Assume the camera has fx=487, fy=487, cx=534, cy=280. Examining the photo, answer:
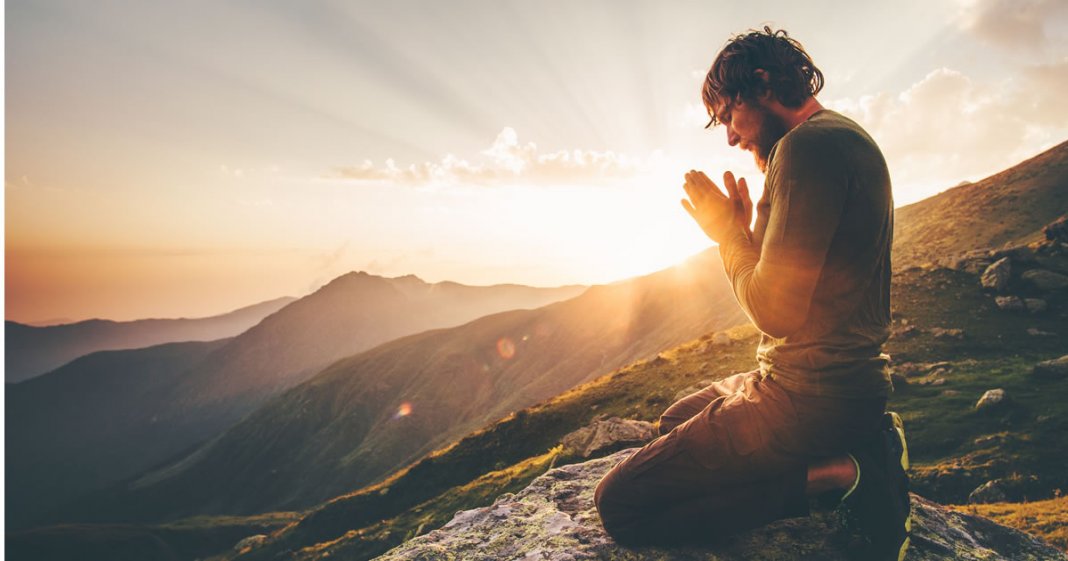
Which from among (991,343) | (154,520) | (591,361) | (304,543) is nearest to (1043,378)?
(991,343)

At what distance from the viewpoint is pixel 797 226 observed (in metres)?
3.91

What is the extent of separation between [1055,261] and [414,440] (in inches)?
7143

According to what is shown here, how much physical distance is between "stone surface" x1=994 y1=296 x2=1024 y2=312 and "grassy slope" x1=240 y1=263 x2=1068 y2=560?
0.53 meters

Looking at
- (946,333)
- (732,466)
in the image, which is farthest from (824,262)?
(946,333)

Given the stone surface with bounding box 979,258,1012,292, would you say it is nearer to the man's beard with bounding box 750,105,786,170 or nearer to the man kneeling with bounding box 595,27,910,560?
the man kneeling with bounding box 595,27,910,560

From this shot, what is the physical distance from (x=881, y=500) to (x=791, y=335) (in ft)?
6.02

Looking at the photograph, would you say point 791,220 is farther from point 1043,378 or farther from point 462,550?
point 1043,378

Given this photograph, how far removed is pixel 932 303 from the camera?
38.8 meters

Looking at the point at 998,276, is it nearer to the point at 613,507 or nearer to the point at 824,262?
the point at 824,262

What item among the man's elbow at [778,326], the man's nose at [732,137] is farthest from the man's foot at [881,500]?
the man's nose at [732,137]

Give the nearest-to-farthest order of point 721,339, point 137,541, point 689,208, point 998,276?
point 689,208, point 998,276, point 721,339, point 137,541

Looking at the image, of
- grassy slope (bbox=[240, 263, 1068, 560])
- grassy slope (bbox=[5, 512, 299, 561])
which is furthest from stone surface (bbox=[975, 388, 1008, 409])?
grassy slope (bbox=[5, 512, 299, 561])

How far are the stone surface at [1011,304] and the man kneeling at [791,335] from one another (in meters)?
45.0

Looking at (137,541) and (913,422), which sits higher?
(913,422)
